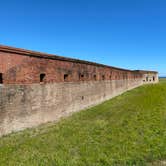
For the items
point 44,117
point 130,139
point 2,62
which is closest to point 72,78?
point 44,117

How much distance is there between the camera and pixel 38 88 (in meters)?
8.75

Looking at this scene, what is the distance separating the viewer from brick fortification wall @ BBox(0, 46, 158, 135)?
7.19 meters

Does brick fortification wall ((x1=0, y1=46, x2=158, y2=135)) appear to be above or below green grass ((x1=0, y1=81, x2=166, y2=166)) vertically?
above

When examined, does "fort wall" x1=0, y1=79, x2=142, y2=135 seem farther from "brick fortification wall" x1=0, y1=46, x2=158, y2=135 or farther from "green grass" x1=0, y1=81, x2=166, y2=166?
"green grass" x1=0, y1=81, x2=166, y2=166

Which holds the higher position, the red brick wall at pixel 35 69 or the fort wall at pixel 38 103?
the red brick wall at pixel 35 69

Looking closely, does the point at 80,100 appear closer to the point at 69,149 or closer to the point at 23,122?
the point at 23,122

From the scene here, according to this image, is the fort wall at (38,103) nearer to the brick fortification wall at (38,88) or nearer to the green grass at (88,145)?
the brick fortification wall at (38,88)

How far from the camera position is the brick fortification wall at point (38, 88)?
719 cm

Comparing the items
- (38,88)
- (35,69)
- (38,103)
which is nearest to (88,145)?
(38,103)

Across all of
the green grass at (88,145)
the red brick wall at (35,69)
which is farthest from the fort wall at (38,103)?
the green grass at (88,145)

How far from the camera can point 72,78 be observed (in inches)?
473

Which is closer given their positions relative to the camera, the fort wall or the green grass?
the green grass

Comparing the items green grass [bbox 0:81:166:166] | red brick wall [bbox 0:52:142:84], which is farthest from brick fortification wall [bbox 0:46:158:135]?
green grass [bbox 0:81:166:166]

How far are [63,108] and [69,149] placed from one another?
5.15 m
